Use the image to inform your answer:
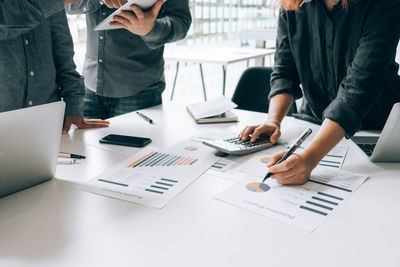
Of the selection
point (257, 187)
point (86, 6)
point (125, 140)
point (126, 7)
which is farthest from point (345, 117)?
point (86, 6)

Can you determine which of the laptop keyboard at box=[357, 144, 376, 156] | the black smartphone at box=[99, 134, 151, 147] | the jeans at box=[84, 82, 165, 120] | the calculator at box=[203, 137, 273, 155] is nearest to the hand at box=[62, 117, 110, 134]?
the black smartphone at box=[99, 134, 151, 147]

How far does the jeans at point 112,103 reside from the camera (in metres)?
1.75

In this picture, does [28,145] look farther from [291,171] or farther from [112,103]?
[112,103]

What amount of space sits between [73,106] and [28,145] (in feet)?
1.92

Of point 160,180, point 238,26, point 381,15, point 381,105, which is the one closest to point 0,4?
point 160,180

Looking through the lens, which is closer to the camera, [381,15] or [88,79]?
[381,15]

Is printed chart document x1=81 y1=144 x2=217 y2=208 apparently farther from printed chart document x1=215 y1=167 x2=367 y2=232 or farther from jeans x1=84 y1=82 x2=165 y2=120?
jeans x1=84 y1=82 x2=165 y2=120

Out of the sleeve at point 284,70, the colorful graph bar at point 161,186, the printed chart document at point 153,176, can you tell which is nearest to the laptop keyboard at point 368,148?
the sleeve at point 284,70

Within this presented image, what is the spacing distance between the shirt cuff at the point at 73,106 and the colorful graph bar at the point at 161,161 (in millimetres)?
447

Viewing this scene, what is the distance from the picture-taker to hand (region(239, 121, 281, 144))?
1.19m

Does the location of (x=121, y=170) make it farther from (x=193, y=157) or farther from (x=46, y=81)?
(x=46, y=81)

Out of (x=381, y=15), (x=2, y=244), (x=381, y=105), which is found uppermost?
(x=381, y=15)

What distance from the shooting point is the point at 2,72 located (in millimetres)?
1221

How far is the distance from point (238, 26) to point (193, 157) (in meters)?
6.59
